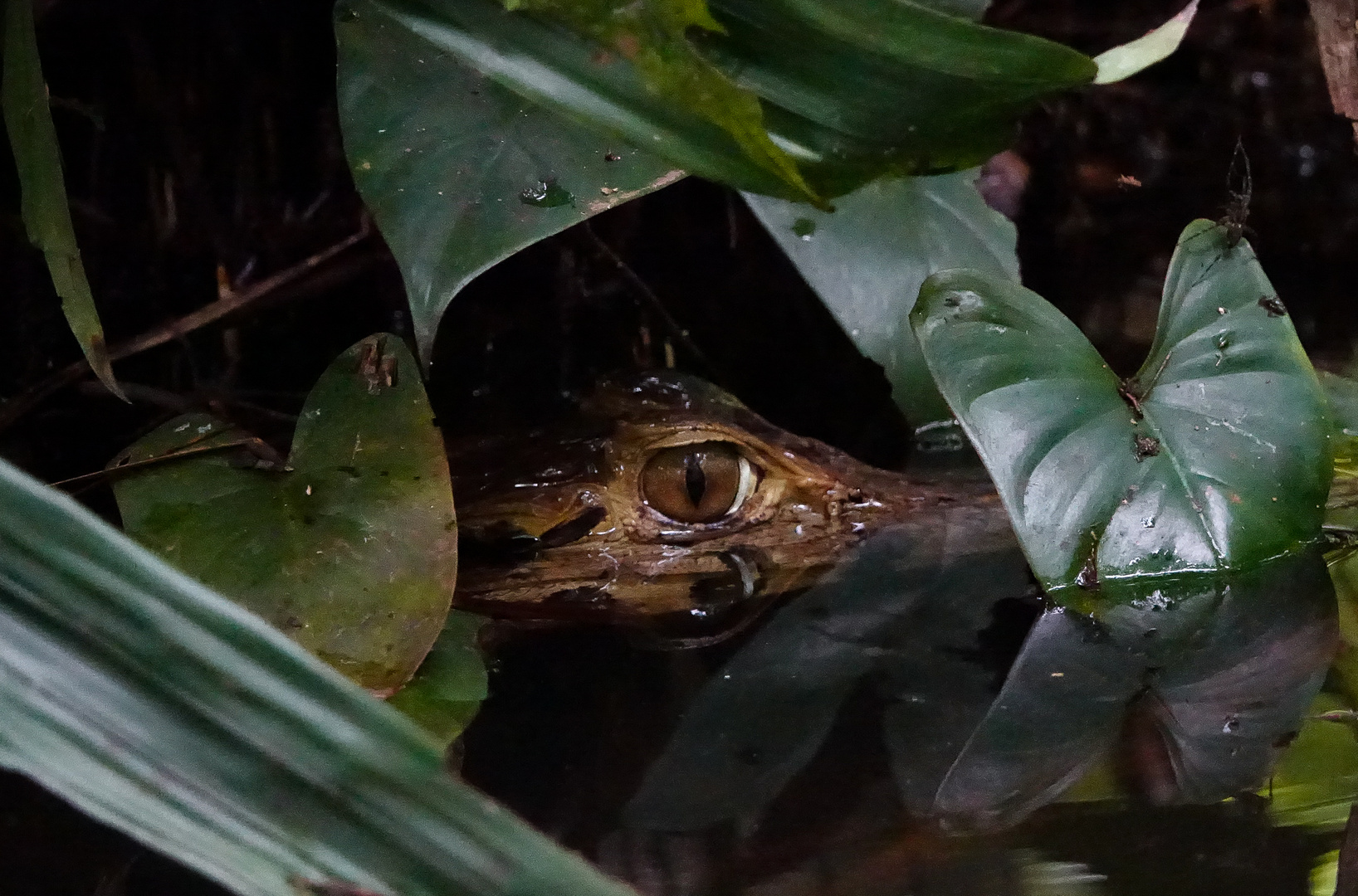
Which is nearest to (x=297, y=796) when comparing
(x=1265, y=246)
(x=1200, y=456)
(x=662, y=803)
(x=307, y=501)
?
(x=662, y=803)

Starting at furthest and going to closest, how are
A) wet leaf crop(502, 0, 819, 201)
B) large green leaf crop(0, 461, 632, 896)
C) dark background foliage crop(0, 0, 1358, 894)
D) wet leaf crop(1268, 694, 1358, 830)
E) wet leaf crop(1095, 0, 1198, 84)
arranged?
dark background foliage crop(0, 0, 1358, 894) < wet leaf crop(1095, 0, 1198, 84) < wet leaf crop(502, 0, 819, 201) < wet leaf crop(1268, 694, 1358, 830) < large green leaf crop(0, 461, 632, 896)

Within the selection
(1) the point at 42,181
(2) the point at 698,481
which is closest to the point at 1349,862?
(2) the point at 698,481

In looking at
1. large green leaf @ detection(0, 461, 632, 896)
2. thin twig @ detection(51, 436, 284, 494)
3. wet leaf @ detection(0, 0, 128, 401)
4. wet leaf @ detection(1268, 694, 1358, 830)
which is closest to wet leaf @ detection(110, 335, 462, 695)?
thin twig @ detection(51, 436, 284, 494)

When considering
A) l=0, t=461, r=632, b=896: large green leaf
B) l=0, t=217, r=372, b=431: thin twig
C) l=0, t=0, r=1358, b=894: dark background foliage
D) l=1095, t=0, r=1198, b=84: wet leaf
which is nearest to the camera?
l=0, t=461, r=632, b=896: large green leaf

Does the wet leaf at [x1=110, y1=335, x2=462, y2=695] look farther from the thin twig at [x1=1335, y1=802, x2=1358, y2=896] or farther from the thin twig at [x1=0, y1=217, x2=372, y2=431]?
the thin twig at [x1=1335, y1=802, x2=1358, y2=896]

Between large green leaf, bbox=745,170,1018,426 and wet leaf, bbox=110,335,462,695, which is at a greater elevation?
large green leaf, bbox=745,170,1018,426

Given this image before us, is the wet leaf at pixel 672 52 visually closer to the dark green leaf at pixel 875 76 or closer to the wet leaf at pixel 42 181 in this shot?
the dark green leaf at pixel 875 76

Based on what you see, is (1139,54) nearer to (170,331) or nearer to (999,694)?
(999,694)
